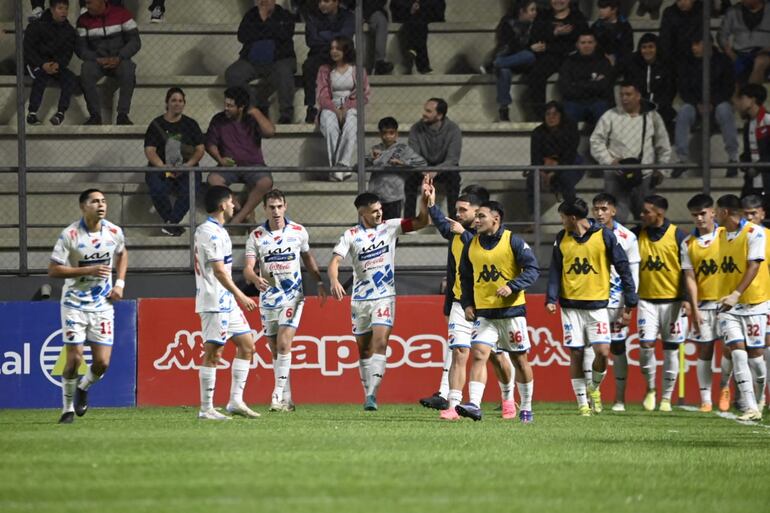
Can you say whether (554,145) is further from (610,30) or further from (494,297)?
(494,297)

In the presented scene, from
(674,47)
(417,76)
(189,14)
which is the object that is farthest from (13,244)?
(674,47)

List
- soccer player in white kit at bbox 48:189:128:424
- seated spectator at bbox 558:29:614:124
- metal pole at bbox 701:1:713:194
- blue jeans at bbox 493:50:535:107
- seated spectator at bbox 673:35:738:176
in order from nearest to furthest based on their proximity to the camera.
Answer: soccer player in white kit at bbox 48:189:128:424, metal pole at bbox 701:1:713:194, seated spectator at bbox 673:35:738:176, seated spectator at bbox 558:29:614:124, blue jeans at bbox 493:50:535:107

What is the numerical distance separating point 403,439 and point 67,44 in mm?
11042

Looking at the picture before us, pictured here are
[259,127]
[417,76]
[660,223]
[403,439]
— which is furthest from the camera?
[417,76]

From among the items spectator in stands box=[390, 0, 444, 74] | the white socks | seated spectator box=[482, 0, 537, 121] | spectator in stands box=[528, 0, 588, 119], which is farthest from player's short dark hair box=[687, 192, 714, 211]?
spectator in stands box=[390, 0, 444, 74]

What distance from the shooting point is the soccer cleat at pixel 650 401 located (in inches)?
684

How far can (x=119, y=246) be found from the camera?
14.5m

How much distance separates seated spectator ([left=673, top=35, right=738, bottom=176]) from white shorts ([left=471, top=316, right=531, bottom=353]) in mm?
7151

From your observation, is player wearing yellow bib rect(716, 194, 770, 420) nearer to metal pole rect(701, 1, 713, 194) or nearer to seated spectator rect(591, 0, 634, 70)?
metal pole rect(701, 1, 713, 194)

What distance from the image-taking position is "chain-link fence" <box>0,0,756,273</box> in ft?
64.6

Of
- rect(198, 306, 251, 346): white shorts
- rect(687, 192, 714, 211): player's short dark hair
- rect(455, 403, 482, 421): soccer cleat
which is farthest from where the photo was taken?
rect(687, 192, 714, 211): player's short dark hair

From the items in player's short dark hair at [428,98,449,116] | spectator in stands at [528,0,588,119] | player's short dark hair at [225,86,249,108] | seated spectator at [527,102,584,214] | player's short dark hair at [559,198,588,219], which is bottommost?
player's short dark hair at [559,198,588,219]

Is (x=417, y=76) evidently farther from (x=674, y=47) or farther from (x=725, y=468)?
(x=725, y=468)

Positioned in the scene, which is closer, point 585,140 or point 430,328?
point 430,328
